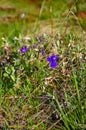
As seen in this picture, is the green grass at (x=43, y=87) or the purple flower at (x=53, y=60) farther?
the purple flower at (x=53, y=60)

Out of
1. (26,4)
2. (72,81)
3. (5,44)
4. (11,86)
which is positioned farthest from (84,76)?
(26,4)

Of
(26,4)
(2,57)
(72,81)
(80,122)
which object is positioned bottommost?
(80,122)

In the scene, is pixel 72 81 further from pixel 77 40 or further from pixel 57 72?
pixel 77 40

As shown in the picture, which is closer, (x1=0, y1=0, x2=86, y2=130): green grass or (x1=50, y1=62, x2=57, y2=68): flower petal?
(x1=0, y1=0, x2=86, y2=130): green grass

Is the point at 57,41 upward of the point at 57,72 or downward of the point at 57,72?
upward

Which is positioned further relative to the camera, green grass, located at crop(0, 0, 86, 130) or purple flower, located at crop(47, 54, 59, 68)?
purple flower, located at crop(47, 54, 59, 68)

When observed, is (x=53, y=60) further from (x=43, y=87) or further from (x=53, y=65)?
(x=43, y=87)

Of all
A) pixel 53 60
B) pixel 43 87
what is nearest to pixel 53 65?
pixel 53 60

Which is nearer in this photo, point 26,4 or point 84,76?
point 84,76
